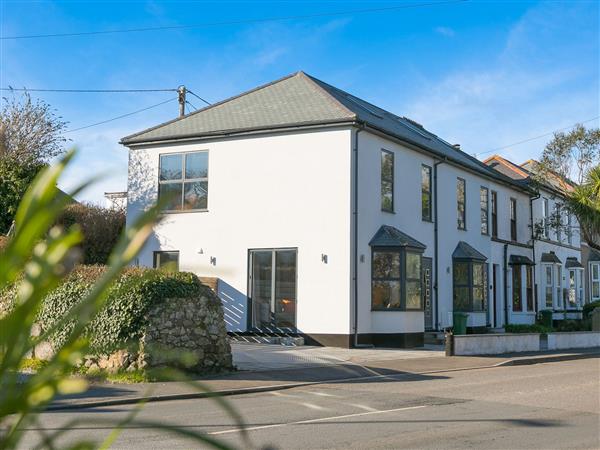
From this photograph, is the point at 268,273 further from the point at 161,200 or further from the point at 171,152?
the point at 161,200

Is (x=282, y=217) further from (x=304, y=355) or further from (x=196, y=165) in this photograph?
(x=304, y=355)

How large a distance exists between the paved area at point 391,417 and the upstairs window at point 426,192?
37.7ft

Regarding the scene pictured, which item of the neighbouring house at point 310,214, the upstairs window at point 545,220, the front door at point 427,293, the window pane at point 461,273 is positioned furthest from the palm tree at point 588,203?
the front door at point 427,293

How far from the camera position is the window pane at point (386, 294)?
2222 centimetres

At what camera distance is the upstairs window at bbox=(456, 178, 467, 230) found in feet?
93.1

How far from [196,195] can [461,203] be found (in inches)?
423

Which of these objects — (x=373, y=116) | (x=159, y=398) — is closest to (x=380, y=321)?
(x=373, y=116)

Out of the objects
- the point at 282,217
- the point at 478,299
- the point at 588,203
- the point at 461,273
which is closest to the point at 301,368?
the point at 282,217

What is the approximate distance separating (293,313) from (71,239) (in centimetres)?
2114

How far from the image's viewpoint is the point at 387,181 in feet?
77.8

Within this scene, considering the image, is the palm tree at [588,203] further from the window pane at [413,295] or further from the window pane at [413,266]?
the window pane at [413,295]

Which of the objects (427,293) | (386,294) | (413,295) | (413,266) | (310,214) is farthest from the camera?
→ (427,293)

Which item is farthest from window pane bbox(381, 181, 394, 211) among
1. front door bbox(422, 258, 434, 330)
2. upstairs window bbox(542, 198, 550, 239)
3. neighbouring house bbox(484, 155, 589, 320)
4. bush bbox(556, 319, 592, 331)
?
bush bbox(556, 319, 592, 331)

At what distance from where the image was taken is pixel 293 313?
22078 millimetres
